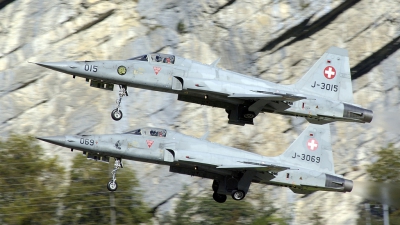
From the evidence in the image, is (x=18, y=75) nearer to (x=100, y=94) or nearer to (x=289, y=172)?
(x=100, y=94)

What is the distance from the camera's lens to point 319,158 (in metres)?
28.3

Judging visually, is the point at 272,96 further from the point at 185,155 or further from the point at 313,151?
the point at 313,151

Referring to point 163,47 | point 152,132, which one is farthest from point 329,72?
point 163,47

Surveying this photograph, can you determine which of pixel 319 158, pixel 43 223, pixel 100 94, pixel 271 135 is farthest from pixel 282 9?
pixel 43 223

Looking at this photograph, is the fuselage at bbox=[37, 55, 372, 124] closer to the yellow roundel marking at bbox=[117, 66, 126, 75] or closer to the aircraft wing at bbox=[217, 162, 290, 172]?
the yellow roundel marking at bbox=[117, 66, 126, 75]

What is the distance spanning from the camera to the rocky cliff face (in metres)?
38.5

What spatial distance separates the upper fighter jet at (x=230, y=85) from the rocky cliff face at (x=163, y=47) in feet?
34.0

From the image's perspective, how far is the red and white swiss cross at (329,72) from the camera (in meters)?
28.2

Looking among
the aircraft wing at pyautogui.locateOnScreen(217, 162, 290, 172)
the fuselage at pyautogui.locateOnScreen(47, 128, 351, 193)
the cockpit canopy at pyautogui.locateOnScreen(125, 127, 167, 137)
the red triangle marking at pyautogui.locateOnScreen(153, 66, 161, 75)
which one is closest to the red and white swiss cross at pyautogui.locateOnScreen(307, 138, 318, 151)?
the fuselage at pyautogui.locateOnScreen(47, 128, 351, 193)

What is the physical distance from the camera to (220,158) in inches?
1033

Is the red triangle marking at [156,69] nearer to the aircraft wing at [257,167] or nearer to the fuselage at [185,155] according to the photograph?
the fuselage at [185,155]

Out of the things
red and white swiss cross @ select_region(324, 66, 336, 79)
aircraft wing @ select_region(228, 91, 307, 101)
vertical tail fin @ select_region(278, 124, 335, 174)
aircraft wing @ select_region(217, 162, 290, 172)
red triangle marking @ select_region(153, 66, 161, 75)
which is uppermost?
red and white swiss cross @ select_region(324, 66, 336, 79)

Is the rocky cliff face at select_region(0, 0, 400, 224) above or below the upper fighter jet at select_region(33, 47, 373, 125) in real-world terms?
above

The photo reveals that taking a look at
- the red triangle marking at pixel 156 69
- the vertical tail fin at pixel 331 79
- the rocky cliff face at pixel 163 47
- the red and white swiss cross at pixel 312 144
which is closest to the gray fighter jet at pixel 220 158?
the red and white swiss cross at pixel 312 144
